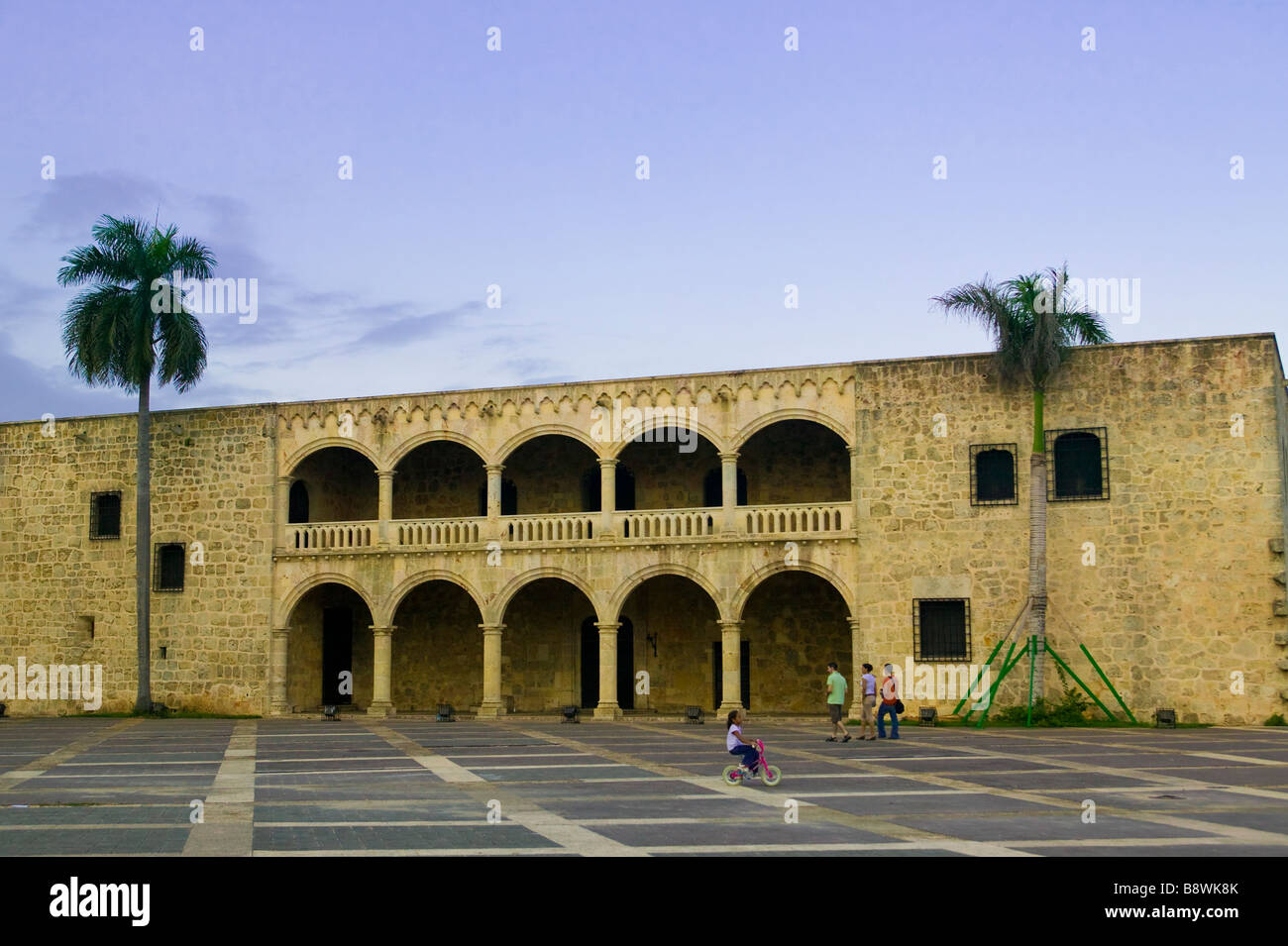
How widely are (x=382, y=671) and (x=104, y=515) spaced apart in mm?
8723

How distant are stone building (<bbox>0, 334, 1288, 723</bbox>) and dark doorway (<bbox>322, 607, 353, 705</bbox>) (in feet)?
0.30

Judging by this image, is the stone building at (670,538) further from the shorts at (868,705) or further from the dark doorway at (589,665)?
the shorts at (868,705)

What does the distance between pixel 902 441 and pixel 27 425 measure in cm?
2241

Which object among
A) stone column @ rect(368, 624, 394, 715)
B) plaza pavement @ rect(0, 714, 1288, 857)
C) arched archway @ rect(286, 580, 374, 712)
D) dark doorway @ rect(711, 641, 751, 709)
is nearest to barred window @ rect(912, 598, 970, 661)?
plaza pavement @ rect(0, 714, 1288, 857)

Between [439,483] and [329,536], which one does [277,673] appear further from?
[439,483]

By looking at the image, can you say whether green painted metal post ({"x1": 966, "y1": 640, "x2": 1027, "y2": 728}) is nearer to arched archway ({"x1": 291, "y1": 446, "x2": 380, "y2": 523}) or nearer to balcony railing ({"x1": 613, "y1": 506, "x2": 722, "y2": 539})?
balcony railing ({"x1": 613, "y1": 506, "x2": 722, "y2": 539})

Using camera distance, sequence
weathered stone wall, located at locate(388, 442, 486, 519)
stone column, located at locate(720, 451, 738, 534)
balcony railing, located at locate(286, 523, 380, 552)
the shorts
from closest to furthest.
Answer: the shorts < stone column, located at locate(720, 451, 738, 534) < balcony railing, located at locate(286, 523, 380, 552) < weathered stone wall, located at locate(388, 442, 486, 519)

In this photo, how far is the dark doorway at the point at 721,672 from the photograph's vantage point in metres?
31.9

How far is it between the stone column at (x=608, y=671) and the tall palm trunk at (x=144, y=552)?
1105cm

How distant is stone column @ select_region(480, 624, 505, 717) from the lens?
101ft

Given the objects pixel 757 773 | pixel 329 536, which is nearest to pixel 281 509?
pixel 329 536

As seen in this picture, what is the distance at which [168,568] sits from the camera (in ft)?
109

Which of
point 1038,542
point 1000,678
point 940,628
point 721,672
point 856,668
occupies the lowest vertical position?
point 721,672

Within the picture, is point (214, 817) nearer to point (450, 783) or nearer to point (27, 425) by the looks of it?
point (450, 783)
